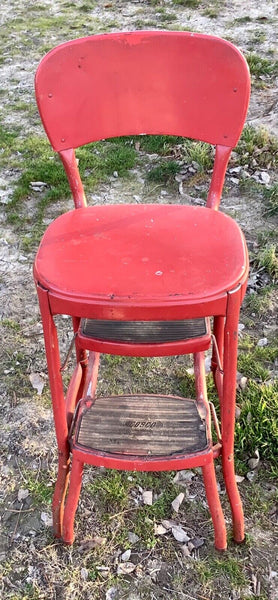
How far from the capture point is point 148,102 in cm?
194

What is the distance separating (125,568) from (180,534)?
0.76 ft

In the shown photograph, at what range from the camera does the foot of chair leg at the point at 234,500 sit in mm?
1894

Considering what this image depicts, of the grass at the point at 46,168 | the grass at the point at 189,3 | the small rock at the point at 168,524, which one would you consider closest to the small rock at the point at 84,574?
the small rock at the point at 168,524

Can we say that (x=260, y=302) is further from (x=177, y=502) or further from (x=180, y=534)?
(x=180, y=534)

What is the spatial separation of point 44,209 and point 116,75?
2.05 metres

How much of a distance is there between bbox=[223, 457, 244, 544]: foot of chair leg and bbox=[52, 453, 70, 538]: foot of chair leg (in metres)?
0.53

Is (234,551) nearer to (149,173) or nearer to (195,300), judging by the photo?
(195,300)

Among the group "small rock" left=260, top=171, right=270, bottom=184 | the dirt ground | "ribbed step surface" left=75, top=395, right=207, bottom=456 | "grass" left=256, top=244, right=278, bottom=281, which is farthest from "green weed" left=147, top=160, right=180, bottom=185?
"ribbed step surface" left=75, top=395, right=207, bottom=456

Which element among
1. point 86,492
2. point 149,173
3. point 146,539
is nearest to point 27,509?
point 86,492

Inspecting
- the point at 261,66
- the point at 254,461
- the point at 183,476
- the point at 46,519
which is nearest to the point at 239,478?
the point at 254,461

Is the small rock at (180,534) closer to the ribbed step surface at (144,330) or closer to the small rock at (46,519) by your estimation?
the small rock at (46,519)

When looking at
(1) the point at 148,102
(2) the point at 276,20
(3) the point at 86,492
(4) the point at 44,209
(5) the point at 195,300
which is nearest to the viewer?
(5) the point at 195,300

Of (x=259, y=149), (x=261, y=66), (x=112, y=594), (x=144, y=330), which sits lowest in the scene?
(x=112, y=594)

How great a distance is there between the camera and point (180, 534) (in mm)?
2102
